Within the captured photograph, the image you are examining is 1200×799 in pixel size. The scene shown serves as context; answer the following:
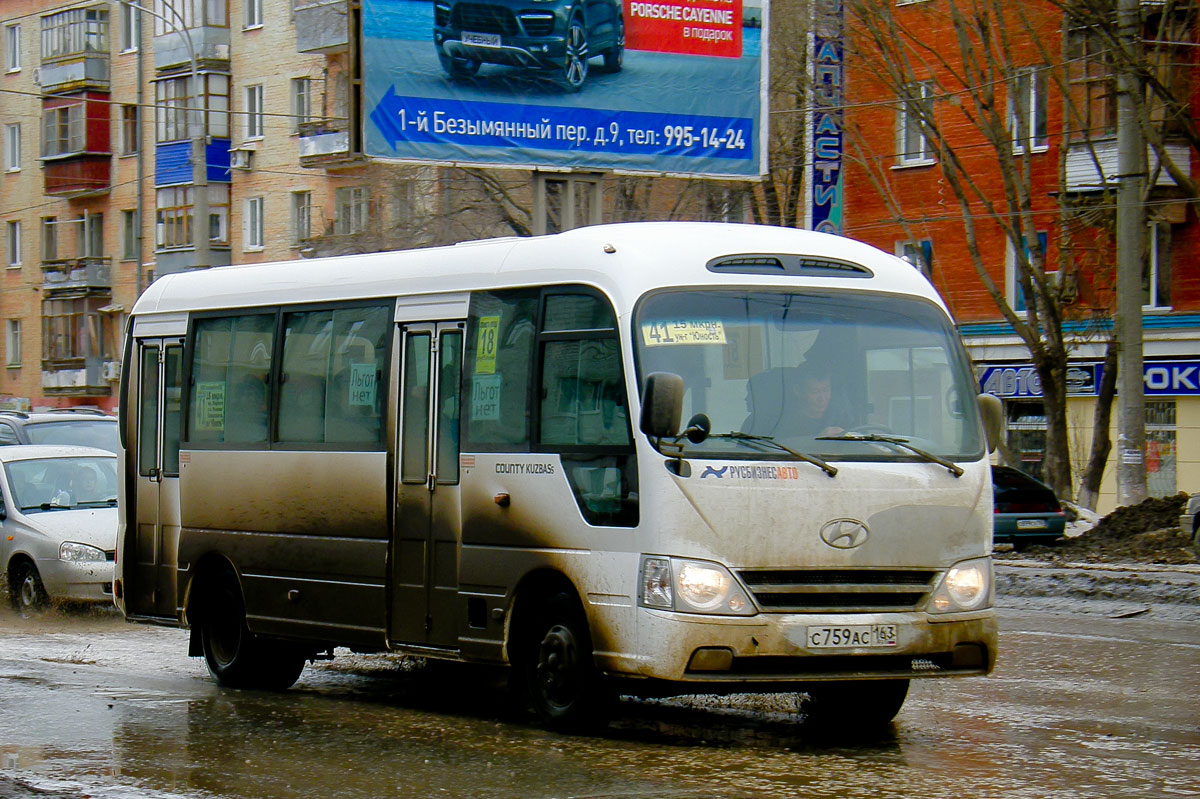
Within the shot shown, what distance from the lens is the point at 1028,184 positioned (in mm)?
30297

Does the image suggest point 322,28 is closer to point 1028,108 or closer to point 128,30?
point 128,30

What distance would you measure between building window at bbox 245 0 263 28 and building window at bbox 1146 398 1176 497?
32.2 m

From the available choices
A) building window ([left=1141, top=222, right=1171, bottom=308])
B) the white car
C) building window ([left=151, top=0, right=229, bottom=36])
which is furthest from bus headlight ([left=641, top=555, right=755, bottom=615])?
building window ([left=151, top=0, right=229, bottom=36])

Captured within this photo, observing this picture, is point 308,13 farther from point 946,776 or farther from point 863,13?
point 946,776

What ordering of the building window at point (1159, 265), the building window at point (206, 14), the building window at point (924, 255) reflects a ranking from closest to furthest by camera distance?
the building window at point (1159, 265) < the building window at point (924, 255) < the building window at point (206, 14)

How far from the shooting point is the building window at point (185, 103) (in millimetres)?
58688

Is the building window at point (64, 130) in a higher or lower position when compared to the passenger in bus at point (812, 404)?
higher

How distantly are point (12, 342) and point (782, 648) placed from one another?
2604 inches

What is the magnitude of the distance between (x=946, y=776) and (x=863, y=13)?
24.0m

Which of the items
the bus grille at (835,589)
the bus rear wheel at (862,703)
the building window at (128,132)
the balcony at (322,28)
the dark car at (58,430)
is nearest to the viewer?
the bus grille at (835,589)

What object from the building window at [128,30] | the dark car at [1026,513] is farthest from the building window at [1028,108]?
the building window at [128,30]

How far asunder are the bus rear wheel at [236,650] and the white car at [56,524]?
178 inches

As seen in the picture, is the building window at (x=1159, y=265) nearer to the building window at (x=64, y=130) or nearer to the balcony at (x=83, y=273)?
the balcony at (x=83, y=273)

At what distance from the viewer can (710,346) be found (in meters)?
8.92
